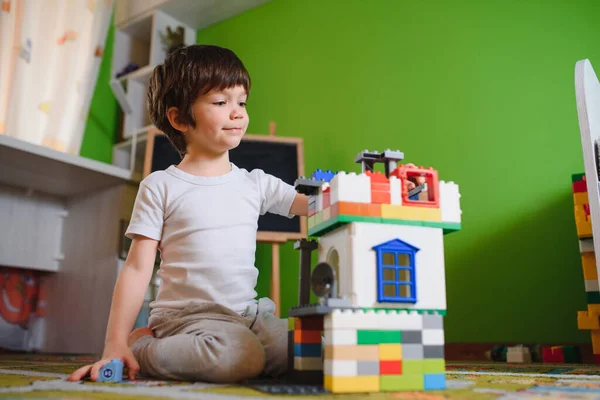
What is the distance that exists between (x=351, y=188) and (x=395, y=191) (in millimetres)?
57

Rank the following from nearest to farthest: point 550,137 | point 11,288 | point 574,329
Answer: point 574,329
point 550,137
point 11,288

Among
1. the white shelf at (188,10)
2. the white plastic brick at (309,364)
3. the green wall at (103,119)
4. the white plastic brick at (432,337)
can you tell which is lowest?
the white plastic brick at (309,364)

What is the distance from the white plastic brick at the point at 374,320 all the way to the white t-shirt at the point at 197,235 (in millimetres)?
283

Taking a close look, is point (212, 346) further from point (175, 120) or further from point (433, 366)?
point (175, 120)

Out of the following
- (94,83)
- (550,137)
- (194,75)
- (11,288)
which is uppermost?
(94,83)

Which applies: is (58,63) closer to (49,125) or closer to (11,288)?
(49,125)

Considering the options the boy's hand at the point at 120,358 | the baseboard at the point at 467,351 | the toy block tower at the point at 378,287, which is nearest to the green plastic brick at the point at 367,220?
A: the toy block tower at the point at 378,287

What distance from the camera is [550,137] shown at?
1514mm

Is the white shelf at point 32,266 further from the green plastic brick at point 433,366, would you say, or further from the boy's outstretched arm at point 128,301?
the green plastic brick at point 433,366

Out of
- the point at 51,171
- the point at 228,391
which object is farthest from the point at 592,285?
the point at 51,171

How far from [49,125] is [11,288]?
60 centimetres

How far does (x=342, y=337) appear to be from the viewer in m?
0.60

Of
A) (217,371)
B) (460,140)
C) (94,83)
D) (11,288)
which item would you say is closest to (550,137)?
(460,140)

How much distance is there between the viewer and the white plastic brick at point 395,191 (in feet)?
2.17
